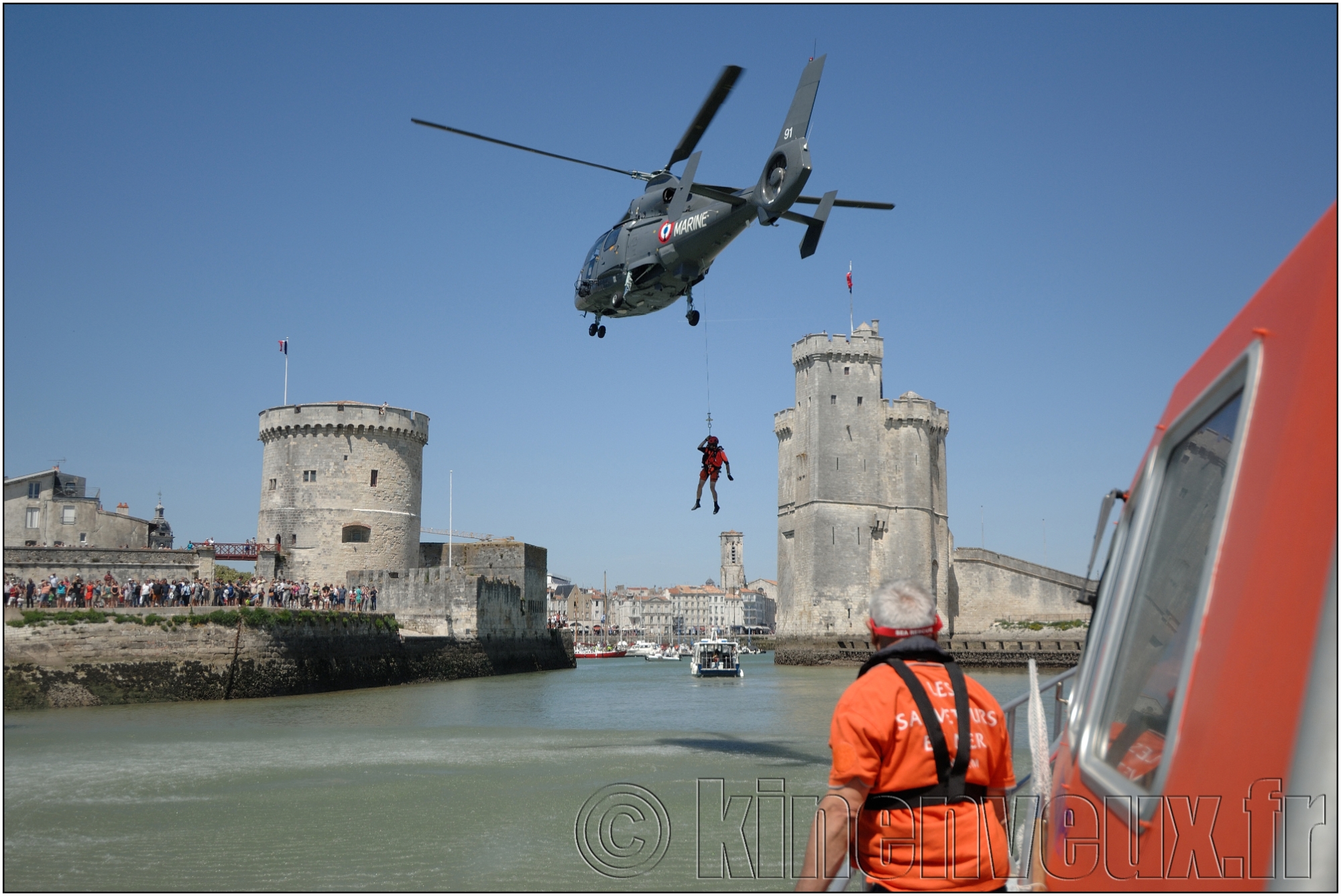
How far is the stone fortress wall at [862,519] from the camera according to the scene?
189 ft

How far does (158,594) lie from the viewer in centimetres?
3206

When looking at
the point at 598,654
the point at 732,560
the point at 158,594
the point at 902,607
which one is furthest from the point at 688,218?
the point at 732,560

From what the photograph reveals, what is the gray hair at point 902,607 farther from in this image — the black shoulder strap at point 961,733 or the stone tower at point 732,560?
the stone tower at point 732,560

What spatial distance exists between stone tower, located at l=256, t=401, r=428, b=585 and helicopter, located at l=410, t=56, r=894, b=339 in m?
32.3

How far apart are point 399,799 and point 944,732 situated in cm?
1091

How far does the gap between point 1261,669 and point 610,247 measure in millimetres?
15712

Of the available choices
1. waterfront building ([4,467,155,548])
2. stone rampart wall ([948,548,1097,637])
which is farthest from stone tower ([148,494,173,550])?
stone rampart wall ([948,548,1097,637])

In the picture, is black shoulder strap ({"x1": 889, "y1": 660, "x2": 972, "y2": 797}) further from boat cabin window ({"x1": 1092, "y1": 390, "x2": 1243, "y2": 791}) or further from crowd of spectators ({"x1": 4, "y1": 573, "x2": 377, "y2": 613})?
crowd of spectators ({"x1": 4, "y1": 573, "x2": 377, "y2": 613})

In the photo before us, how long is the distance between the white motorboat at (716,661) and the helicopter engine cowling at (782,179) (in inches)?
1463

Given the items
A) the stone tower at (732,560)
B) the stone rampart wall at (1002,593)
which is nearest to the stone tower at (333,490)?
the stone rampart wall at (1002,593)

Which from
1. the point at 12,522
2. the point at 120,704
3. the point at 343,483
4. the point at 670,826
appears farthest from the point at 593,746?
the point at 12,522

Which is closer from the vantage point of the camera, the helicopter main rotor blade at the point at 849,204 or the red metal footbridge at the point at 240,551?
the helicopter main rotor blade at the point at 849,204

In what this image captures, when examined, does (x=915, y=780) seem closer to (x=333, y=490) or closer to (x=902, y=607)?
(x=902, y=607)

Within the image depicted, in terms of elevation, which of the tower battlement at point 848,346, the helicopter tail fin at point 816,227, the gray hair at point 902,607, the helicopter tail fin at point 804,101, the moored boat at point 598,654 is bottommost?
the moored boat at point 598,654
